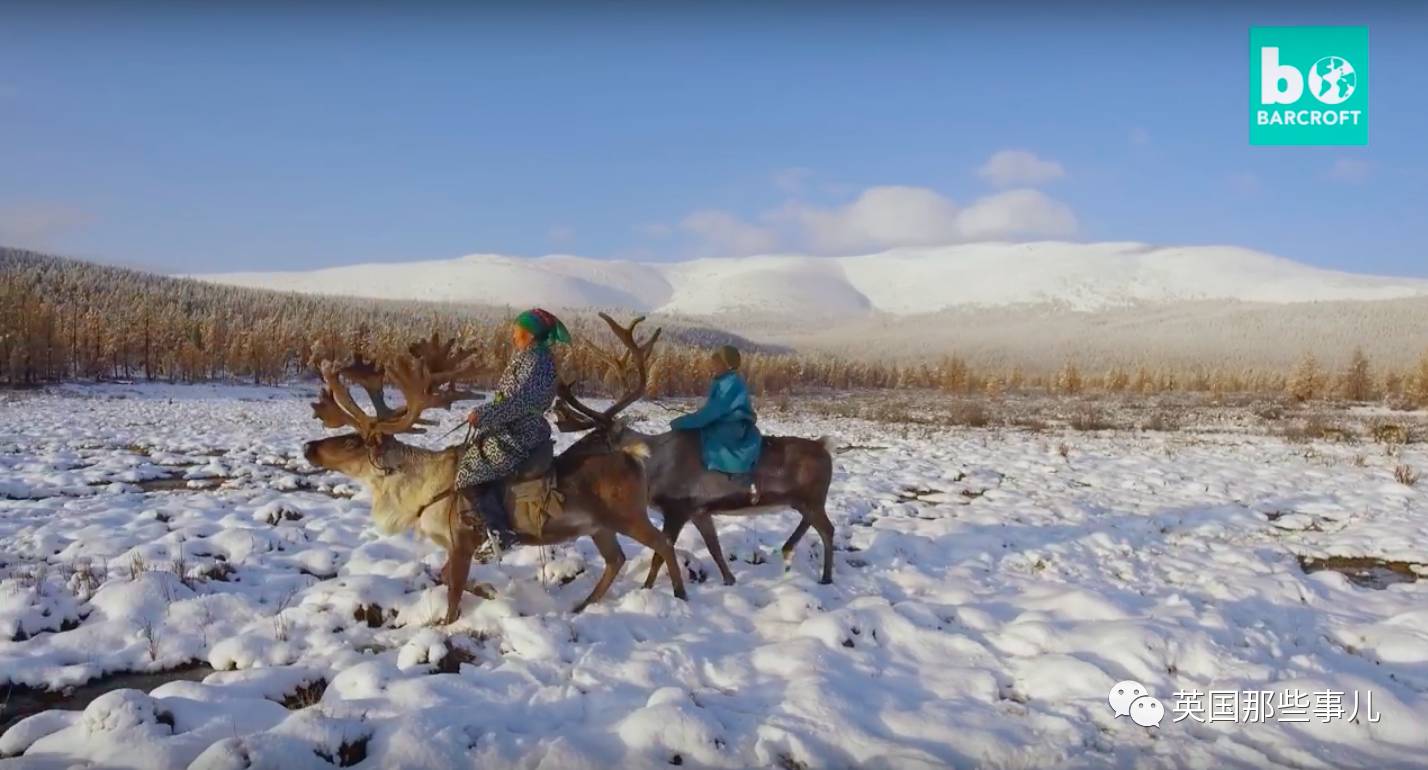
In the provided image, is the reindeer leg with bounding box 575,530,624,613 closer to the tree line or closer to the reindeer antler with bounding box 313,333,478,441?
the reindeer antler with bounding box 313,333,478,441

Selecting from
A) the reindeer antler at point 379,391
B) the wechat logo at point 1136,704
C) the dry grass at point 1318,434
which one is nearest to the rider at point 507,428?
the reindeer antler at point 379,391

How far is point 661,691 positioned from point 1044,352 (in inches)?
5183

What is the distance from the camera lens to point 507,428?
20.5 feet

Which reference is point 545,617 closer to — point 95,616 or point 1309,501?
point 95,616

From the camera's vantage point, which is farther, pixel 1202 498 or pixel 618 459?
pixel 1202 498

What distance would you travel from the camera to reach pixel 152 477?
11.7 m

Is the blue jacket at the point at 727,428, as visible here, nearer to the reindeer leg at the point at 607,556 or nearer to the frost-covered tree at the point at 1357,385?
the reindeer leg at the point at 607,556

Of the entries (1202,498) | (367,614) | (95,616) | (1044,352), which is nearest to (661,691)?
(367,614)

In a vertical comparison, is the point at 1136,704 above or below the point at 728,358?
below

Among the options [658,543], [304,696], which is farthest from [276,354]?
[304,696]

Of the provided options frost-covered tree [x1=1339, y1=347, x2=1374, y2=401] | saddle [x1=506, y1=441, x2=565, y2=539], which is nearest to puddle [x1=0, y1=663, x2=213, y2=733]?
saddle [x1=506, y1=441, x2=565, y2=539]

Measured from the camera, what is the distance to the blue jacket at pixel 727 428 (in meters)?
7.34

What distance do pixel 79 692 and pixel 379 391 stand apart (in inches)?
108

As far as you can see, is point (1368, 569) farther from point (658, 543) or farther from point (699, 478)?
point (658, 543)
